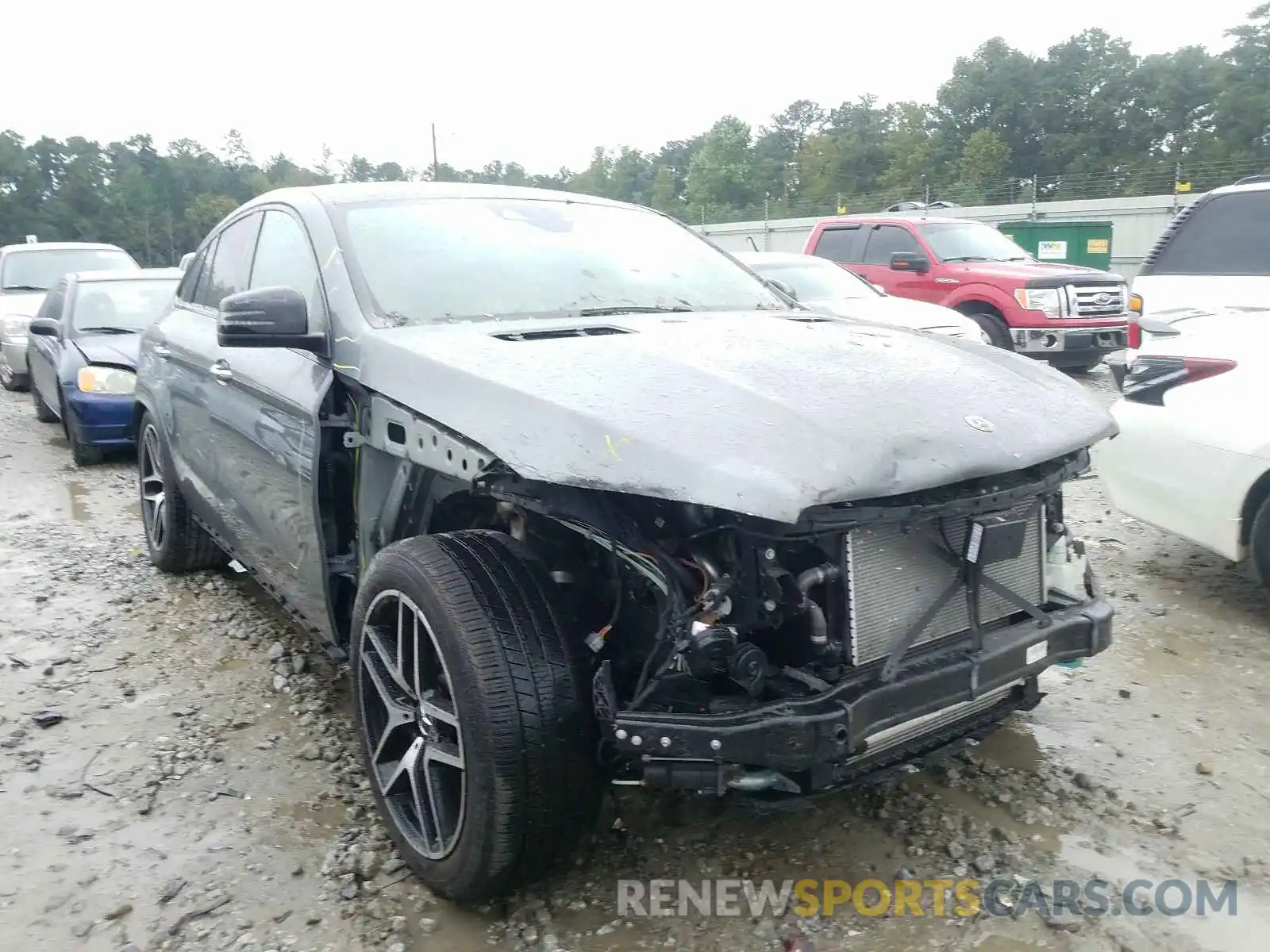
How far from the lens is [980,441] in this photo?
227 centimetres

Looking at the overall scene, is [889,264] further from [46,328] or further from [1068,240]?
[1068,240]

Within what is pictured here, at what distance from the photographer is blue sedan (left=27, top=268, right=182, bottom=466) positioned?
26.0ft

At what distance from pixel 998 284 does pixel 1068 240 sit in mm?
10382

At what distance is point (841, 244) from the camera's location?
12.6 metres

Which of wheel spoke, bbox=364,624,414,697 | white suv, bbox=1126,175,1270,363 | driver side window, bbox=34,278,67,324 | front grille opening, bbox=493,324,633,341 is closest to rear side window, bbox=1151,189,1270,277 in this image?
white suv, bbox=1126,175,1270,363

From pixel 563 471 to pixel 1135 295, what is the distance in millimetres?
5281

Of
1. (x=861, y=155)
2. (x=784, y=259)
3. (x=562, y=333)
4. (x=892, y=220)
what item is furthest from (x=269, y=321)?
(x=861, y=155)

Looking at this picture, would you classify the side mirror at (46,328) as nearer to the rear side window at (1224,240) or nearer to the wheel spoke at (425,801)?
the wheel spoke at (425,801)

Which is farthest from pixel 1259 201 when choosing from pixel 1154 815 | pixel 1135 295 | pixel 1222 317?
pixel 1154 815

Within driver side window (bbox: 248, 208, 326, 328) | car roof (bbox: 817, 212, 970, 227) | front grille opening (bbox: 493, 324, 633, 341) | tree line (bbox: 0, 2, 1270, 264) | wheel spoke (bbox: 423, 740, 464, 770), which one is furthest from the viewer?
tree line (bbox: 0, 2, 1270, 264)

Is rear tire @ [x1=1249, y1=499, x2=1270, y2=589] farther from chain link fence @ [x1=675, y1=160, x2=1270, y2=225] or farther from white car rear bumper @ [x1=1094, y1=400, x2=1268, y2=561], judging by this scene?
chain link fence @ [x1=675, y1=160, x2=1270, y2=225]

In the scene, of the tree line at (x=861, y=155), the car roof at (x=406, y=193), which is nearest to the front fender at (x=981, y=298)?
the car roof at (x=406, y=193)

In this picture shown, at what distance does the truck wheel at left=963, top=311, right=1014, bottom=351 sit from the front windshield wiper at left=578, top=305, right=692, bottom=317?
8.31 metres

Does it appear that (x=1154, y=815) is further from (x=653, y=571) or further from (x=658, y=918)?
(x=653, y=571)
